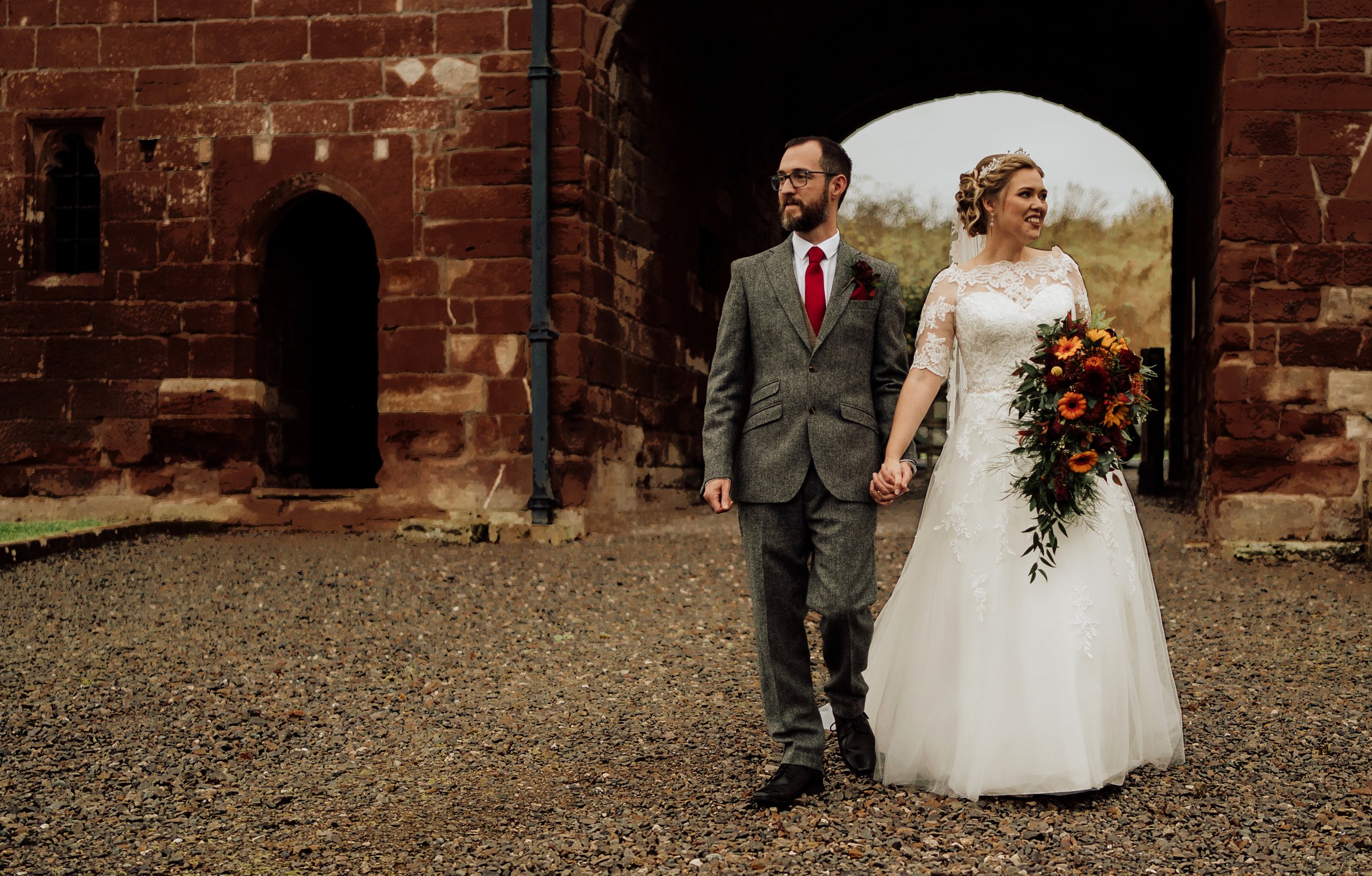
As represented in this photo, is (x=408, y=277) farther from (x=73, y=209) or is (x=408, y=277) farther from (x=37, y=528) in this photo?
(x=37, y=528)

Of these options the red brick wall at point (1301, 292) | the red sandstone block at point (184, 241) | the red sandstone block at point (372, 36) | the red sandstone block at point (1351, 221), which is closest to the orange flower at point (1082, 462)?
the red brick wall at point (1301, 292)

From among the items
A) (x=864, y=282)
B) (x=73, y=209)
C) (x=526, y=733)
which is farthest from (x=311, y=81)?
(x=864, y=282)

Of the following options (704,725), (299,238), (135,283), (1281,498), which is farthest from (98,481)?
(1281,498)

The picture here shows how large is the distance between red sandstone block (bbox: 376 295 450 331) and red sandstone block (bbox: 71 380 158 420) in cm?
186

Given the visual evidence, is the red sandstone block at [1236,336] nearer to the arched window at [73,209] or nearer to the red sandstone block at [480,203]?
the red sandstone block at [480,203]

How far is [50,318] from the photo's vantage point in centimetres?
992

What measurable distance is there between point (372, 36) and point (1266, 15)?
20.1ft

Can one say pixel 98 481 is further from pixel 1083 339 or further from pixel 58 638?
pixel 1083 339

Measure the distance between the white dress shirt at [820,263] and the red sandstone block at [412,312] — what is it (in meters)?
5.90

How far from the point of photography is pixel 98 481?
9.88m

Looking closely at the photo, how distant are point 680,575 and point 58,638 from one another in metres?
3.37

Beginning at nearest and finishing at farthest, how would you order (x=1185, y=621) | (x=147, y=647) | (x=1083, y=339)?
1. (x=1083, y=339)
2. (x=147, y=647)
3. (x=1185, y=621)

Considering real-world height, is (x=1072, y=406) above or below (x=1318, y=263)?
below

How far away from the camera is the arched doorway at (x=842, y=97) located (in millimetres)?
10398
